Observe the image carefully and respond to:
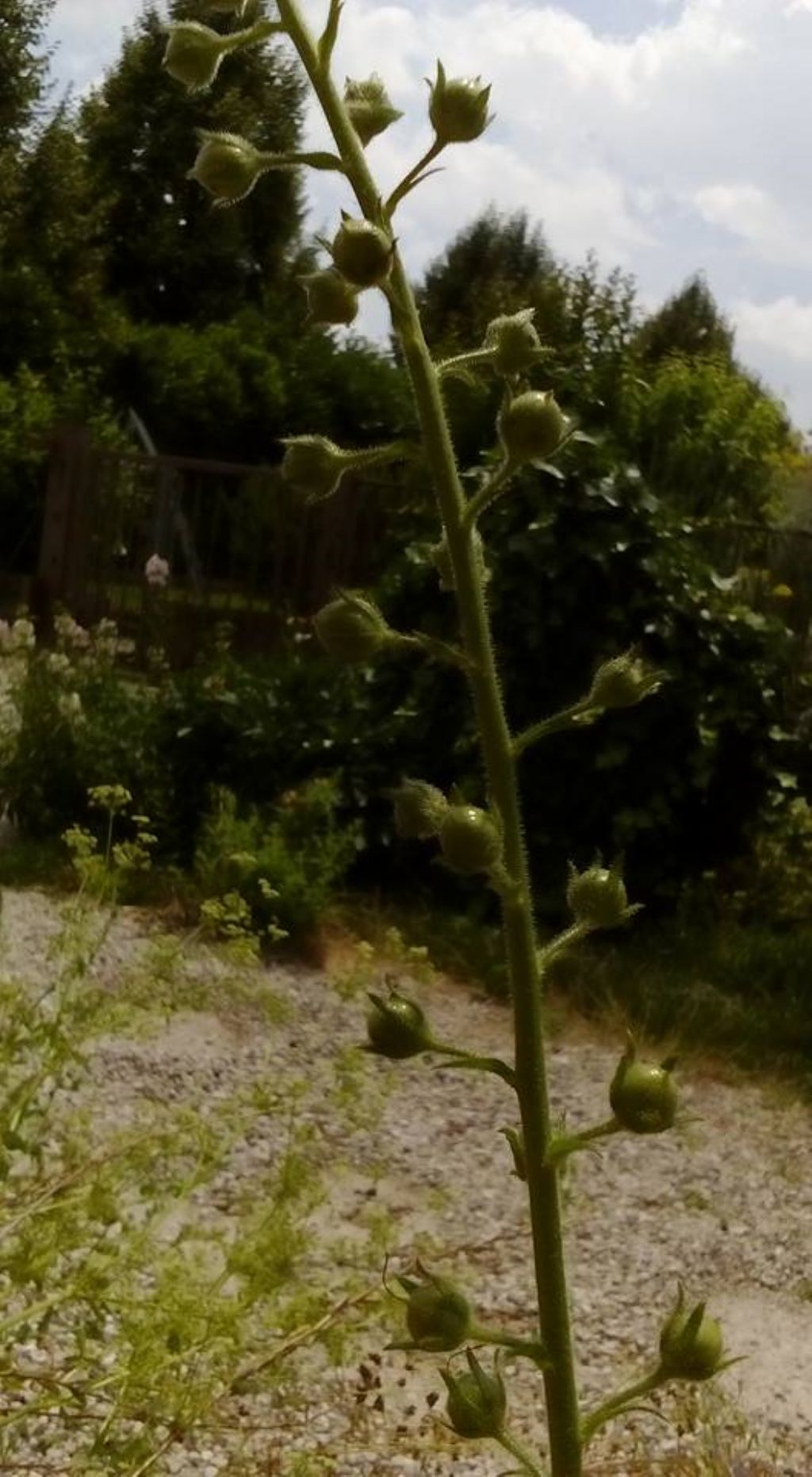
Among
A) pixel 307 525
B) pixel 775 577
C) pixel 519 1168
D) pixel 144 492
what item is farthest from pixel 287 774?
pixel 519 1168

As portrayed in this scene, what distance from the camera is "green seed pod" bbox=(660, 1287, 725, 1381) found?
1224 mm

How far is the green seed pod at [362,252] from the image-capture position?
1142 millimetres

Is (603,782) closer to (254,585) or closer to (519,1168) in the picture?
(254,585)

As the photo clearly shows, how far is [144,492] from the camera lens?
476 inches

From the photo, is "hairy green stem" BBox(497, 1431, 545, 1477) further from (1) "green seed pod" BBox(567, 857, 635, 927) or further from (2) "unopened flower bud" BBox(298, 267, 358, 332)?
(2) "unopened flower bud" BBox(298, 267, 358, 332)

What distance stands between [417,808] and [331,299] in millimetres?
337

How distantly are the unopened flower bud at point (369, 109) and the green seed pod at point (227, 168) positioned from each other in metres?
0.08

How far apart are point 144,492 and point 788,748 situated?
5608mm

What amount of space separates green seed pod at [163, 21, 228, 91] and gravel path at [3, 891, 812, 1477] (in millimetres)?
1872

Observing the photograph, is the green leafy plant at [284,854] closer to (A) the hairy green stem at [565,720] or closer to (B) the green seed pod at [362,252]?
(A) the hairy green stem at [565,720]

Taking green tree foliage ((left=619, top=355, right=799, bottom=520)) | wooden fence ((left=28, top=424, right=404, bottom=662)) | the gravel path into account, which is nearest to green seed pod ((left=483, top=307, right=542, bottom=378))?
the gravel path

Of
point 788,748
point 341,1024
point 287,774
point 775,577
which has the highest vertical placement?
point 775,577

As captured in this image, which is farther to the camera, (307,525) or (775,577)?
(307,525)

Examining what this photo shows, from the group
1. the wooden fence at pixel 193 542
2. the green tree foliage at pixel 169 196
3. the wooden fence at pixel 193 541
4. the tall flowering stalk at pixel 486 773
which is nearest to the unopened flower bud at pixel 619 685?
the tall flowering stalk at pixel 486 773
